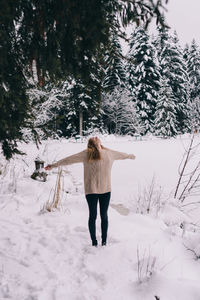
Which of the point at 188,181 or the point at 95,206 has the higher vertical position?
the point at 95,206

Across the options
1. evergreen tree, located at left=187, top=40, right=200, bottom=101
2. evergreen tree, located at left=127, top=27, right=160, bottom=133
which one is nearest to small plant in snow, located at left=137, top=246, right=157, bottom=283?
evergreen tree, located at left=127, top=27, right=160, bottom=133

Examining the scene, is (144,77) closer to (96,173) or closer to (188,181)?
(188,181)

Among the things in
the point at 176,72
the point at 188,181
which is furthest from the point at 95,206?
the point at 176,72

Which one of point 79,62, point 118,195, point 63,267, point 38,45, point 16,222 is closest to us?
point 38,45

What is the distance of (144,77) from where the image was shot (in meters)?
30.7

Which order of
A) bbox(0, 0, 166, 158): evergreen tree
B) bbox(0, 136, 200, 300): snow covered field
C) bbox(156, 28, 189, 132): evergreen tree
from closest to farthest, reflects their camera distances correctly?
1. bbox(0, 0, 166, 158): evergreen tree
2. bbox(0, 136, 200, 300): snow covered field
3. bbox(156, 28, 189, 132): evergreen tree

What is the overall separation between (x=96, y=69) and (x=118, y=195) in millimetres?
5355

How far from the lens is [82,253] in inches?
143

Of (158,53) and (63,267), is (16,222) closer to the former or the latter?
(63,267)

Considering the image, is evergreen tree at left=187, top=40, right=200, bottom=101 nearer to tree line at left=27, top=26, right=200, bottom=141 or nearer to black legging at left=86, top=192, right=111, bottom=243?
tree line at left=27, top=26, right=200, bottom=141

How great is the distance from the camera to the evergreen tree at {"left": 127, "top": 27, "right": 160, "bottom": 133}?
30391mm

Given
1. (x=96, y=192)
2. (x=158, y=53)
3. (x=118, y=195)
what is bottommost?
(x=118, y=195)

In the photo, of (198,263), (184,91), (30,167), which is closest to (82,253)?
(198,263)

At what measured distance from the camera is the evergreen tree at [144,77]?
3039 centimetres
